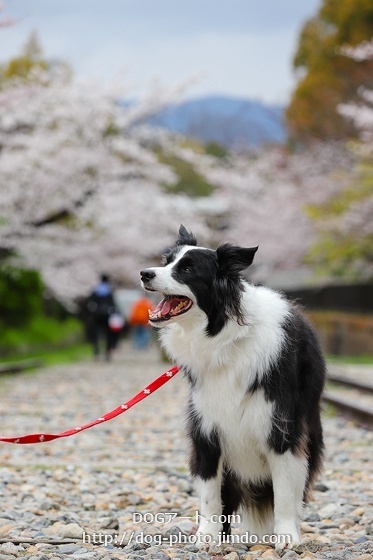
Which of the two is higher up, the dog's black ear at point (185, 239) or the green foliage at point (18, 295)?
the dog's black ear at point (185, 239)

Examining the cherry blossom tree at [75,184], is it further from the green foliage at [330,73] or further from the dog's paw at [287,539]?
the dog's paw at [287,539]

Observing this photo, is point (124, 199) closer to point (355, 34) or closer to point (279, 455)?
point (355, 34)

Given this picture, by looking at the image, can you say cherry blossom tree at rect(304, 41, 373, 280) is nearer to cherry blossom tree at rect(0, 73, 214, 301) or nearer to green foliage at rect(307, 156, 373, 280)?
green foliage at rect(307, 156, 373, 280)

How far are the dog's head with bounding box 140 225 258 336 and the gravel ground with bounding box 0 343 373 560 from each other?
1071 millimetres

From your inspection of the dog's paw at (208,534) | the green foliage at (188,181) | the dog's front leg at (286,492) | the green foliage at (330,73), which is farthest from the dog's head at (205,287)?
the green foliage at (188,181)

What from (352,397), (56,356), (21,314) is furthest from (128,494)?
(21,314)

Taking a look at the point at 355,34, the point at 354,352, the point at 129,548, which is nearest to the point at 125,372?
the point at 354,352

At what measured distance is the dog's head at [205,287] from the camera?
14.2 ft

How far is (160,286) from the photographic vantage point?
430 centimetres

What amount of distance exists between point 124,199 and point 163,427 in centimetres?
Answer: 1467

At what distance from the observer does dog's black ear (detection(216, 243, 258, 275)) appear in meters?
4.32

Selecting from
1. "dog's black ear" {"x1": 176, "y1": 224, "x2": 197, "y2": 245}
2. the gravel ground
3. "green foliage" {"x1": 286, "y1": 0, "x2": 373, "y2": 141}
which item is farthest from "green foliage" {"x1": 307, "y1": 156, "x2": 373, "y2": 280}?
"dog's black ear" {"x1": 176, "y1": 224, "x2": 197, "y2": 245}

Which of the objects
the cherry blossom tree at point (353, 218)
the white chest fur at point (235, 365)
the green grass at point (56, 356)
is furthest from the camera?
the cherry blossom tree at point (353, 218)

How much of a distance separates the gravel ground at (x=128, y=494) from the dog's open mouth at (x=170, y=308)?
1.07 m
